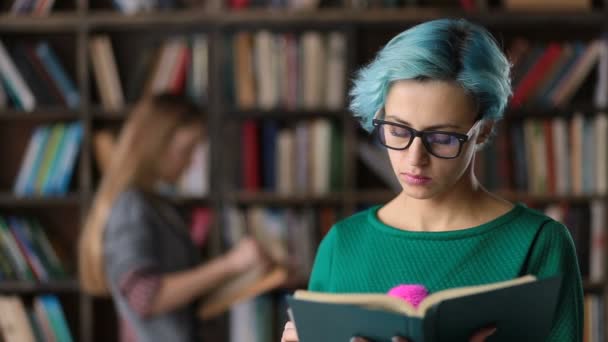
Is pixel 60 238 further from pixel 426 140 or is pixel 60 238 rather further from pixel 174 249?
pixel 426 140

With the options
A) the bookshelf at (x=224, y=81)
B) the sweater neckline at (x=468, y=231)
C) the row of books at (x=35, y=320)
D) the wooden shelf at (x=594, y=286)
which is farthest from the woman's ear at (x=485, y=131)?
the row of books at (x=35, y=320)

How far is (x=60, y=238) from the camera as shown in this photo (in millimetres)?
3568

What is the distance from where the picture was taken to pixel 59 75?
131 inches

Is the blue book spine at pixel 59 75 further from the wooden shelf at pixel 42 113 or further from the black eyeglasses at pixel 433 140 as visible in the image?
the black eyeglasses at pixel 433 140

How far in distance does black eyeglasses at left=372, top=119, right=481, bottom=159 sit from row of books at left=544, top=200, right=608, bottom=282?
2305mm

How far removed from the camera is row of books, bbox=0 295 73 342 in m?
3.23

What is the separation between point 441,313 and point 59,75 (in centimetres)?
274

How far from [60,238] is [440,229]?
2765 mm

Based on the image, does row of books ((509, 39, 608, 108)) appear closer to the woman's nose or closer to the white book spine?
the white book spine

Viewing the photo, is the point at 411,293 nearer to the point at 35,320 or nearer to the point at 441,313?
the point at 441,313

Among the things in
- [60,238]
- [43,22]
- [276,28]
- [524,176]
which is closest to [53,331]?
[60,238]

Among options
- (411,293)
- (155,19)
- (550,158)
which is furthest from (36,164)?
(411,293)

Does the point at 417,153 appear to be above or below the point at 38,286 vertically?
above

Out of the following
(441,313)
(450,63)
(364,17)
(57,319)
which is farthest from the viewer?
(57,319)
